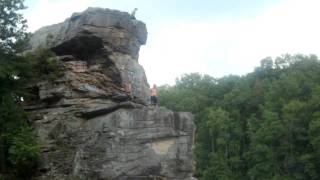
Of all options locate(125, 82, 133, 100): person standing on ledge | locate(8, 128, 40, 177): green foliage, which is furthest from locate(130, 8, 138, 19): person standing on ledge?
locate(8, 128, 40, 177): green foliage

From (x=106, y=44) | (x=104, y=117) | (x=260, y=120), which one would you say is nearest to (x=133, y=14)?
(x=106, y=44)

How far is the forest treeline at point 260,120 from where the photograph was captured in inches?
2285

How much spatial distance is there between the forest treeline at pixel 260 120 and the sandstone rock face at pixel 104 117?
110 feet

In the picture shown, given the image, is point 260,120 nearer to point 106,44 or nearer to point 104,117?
point 106,44

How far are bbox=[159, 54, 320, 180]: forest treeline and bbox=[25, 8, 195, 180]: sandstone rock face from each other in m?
33.4

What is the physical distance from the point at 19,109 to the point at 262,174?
39.6 meters

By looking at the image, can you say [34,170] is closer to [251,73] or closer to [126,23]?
[126,23]

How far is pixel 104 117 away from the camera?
2217cm

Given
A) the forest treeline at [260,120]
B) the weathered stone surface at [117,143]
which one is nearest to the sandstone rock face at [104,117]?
the weathered stone surface at [117,143]

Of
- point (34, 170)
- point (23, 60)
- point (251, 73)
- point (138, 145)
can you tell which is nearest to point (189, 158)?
point (138, 145)

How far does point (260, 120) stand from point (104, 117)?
44395 millimetres

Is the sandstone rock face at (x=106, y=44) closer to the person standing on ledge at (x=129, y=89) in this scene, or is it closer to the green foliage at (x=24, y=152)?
the person standing on ledge at (x=129, y=89)

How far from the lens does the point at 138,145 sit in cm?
2197

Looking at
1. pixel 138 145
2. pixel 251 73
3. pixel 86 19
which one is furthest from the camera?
pixel 251 73
